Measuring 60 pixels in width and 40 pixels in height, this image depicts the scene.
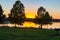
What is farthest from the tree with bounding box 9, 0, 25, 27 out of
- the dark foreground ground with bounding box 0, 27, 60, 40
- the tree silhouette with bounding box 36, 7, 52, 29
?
the dark foreground ground with bounding box 0, 27, 60, 40

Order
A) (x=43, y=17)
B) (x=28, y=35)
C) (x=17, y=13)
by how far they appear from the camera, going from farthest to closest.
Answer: (x=43, y=17) → (x=17, y=13) → (x=28, y=35)

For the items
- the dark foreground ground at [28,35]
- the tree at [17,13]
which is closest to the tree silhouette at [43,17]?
the tree at [17,13]

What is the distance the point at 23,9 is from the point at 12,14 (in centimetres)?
588

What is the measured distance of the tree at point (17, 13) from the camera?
288 ft

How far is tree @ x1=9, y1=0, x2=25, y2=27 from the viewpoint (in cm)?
8788

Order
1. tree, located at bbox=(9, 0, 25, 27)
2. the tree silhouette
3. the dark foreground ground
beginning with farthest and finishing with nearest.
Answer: the tree silhouette
tree, located at bbox=(9, 0, 25, 27)
the dark foreground ground

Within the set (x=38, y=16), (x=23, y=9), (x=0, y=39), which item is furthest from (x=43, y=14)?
(x=0, y=39)

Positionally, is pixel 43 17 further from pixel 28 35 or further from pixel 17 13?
pixel 28 35

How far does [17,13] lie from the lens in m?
91.0

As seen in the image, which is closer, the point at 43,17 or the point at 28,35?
the point at 28,35

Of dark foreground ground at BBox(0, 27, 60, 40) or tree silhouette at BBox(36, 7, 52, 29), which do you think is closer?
dark foreground ground at BBox(0, 27, 60, 40)

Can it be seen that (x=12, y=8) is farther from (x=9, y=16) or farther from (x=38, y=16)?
(x=38, y=16)

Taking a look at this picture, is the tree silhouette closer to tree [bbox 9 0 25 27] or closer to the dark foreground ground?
tree [bbox 9 0 25 27]

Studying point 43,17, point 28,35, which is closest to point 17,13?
A: point 43,17
